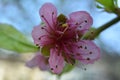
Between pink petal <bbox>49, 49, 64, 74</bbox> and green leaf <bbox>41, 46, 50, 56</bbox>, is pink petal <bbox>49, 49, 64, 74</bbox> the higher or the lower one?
the lower one

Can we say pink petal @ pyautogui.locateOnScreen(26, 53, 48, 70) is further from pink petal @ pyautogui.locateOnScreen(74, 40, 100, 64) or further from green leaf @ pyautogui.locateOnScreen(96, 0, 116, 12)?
green leaf @ pyautogui.locateOnScreen(96, 0, 116, 12)

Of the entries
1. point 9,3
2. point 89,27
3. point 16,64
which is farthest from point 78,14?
point 16,64

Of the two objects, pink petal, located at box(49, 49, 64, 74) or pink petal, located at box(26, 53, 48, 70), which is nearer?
pink petal, located at box(49, 49, 64, 74)

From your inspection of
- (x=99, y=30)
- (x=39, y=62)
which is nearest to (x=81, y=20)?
(x=99, y=30)

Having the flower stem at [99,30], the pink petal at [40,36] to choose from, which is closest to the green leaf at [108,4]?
the flower stem at [99,30]

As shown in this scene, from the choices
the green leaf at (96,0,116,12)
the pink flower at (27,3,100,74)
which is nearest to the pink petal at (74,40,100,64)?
the pink flower at (27,3,100,74)

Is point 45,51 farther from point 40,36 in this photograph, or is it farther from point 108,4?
point 108,4

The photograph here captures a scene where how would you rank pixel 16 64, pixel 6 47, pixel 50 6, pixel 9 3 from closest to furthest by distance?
pixel 50 6, pixel 6 47, pixel 9 3, pixel 16 64

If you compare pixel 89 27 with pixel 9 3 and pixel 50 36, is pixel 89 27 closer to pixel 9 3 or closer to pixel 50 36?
pixel 50 36
